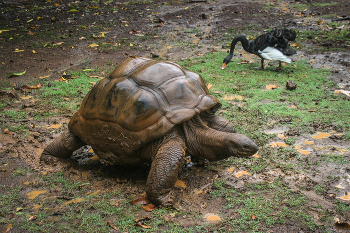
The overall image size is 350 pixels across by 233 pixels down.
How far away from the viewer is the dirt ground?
319 centimetres

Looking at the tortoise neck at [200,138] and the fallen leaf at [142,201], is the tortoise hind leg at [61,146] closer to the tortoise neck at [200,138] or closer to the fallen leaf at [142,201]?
the fallen leaf at [142,201]

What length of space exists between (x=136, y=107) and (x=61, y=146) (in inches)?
46.3

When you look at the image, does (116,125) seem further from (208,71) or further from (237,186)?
(208,71)

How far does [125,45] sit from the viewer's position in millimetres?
8086

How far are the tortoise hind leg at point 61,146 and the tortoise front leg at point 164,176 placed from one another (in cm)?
118

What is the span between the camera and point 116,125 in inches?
121

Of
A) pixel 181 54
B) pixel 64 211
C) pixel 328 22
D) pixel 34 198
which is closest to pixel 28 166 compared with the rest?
pixel 34 198

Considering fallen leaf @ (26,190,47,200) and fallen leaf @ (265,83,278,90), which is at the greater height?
fallen leaf @ (26,190,47,200)

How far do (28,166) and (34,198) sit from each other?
673 millimetres

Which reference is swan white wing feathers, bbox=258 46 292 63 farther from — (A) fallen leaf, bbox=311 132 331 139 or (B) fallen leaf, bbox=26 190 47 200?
(B) fallen leaf, bbox=26 190 47 200

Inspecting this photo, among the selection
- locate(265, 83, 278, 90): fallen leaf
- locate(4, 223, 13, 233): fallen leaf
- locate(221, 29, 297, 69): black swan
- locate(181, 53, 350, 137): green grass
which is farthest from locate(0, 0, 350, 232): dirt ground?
locate(265, 83, 278, 90): fallen leaf

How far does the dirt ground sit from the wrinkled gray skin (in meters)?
0.23

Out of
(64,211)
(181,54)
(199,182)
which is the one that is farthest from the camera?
(181,54)

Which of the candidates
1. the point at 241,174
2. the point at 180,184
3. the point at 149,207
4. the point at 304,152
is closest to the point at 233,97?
the point at 304,152
